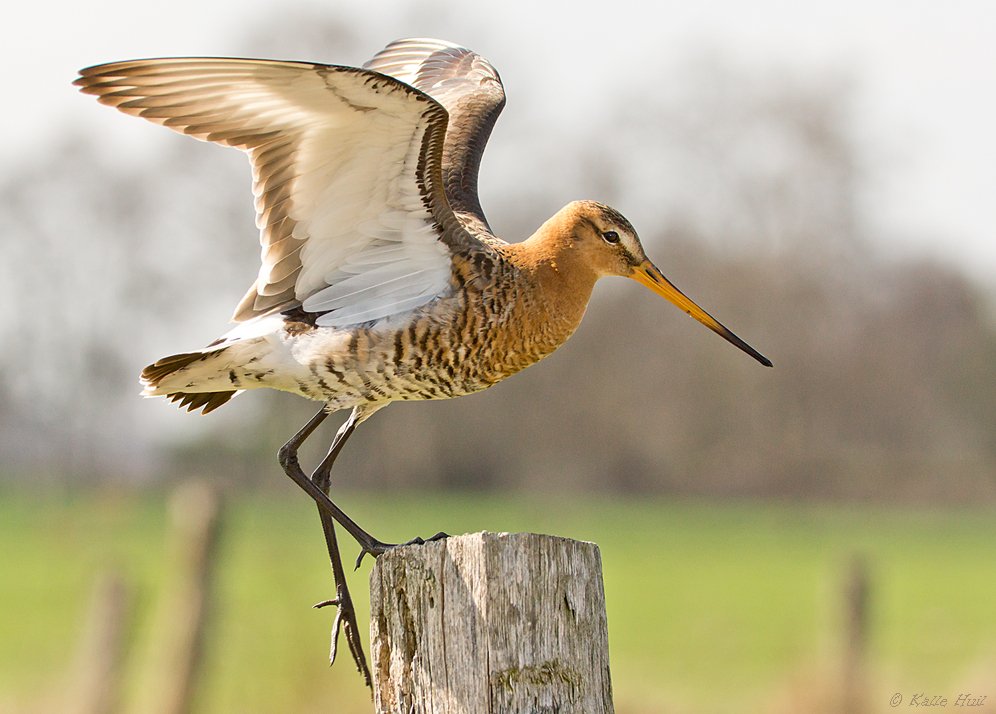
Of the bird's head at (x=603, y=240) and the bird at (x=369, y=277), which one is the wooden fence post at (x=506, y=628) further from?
the bird's head at (x=603, y=240)

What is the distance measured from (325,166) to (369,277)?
23.3 inches

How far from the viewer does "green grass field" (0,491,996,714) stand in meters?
10.2

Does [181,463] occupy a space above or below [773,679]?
above

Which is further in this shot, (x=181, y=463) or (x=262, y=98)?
(x=181, y=463)

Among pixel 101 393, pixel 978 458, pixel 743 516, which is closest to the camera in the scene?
pixel 101 393

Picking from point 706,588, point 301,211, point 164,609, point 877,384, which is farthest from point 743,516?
point 301,211

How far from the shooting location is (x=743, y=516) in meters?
37.7

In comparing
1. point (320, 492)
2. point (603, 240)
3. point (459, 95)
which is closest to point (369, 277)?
point (320, 492)

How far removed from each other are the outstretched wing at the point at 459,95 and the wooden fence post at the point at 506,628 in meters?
2.51

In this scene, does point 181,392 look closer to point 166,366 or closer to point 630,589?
point 166,366

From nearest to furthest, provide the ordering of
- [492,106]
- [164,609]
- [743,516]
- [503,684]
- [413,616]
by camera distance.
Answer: [503,684]
[413,616]
[492,106]
[164,609]
[743,516]

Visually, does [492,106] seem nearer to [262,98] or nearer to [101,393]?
[262,98]

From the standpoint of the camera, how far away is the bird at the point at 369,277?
15.5 feet

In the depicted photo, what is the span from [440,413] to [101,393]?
11365 mm
